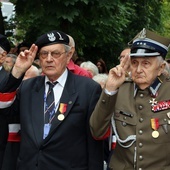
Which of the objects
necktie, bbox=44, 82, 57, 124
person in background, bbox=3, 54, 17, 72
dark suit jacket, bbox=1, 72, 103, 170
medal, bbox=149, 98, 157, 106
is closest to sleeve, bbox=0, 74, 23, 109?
dark suit jacket, bbox=1, 72, 103, 170

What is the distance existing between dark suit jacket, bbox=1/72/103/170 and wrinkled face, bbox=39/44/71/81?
15 cm

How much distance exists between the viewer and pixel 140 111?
11.0 feet

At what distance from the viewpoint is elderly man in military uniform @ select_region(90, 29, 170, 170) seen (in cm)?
323

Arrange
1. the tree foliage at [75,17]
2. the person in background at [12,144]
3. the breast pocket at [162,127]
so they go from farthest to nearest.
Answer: the tree foliage at [75,17]
the person in background at [12,144]
the breast pocket at [162,127]

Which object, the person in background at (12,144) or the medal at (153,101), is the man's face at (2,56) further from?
the medal at (153,101)

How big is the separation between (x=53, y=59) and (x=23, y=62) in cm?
24

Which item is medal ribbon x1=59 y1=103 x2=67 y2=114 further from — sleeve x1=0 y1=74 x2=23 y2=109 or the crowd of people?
sleeve x1=0 y1=74 x2=23 y2=109

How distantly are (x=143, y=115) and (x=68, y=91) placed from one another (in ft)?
2.28

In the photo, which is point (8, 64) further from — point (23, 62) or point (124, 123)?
point (124, 123)

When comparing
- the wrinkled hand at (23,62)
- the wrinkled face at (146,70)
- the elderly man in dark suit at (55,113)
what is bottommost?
the elderly man in dark suit at (55,113)

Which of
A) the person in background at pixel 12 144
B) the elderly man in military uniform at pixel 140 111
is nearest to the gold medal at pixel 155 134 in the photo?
the elderly man in military uniform at pixel 140 111

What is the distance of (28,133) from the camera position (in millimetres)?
3611

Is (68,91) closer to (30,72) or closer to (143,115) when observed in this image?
(143,115)

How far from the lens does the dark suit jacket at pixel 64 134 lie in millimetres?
3551
